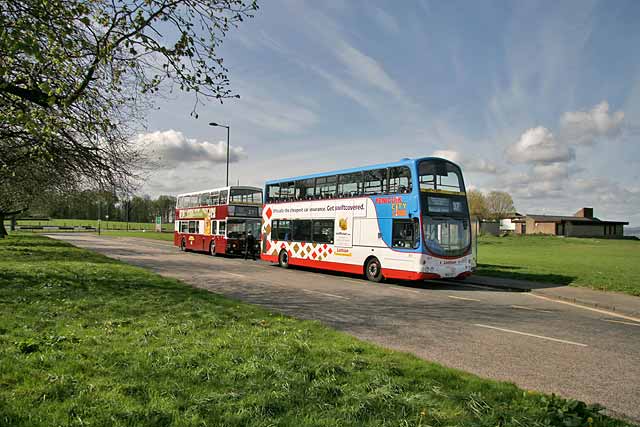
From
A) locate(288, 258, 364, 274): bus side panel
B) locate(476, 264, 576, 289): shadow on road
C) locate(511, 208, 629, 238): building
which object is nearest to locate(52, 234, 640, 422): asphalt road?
locate(288, 258, 364, 274): bus side panel

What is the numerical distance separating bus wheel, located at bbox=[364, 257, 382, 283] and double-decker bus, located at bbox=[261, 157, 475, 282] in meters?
0.04

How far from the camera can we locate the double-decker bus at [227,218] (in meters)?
27.6

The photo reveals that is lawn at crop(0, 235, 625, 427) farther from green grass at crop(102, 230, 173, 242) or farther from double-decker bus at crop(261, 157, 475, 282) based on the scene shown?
green grass at crop(102, 230, 173, 242)

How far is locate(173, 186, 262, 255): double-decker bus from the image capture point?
27.6 meters

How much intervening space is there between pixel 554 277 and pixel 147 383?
59.8 feet

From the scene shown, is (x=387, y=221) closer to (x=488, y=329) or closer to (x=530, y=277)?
(x=530, y=277)

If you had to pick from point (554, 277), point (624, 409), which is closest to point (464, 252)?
point (554, 277)

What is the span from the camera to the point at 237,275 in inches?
689

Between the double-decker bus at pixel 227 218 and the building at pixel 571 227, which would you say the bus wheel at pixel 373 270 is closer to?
the double-decker bus at pixel 227 218

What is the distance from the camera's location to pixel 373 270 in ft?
56.5

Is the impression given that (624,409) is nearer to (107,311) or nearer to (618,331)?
(618,331)

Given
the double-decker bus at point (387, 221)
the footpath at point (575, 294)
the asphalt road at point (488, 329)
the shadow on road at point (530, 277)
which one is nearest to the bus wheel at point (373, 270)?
the double-decker bus at point (387, 221)

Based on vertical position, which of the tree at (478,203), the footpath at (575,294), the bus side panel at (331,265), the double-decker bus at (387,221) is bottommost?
the footpath at (575,294)

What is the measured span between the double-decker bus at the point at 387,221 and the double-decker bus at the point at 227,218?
7.25 m
